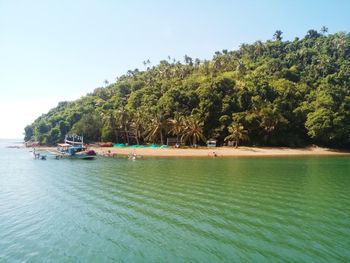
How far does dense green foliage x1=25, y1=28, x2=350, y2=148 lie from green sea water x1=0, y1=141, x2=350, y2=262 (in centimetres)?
6151

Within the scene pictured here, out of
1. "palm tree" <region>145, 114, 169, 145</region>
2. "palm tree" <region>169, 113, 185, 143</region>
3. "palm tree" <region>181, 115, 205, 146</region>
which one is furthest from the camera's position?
"palm tree" <region>145, 114, 169, 145</region>

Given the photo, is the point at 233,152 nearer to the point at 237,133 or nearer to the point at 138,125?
the point at 237,133

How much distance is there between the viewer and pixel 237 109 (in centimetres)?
11262

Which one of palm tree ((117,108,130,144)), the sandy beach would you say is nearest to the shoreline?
the sandy beach

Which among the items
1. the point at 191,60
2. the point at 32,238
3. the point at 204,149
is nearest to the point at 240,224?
the point at 32,238

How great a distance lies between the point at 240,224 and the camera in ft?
75.0

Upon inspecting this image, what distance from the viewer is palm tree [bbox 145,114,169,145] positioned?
11019cm

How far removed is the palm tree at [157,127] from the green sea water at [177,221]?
68.3 meters

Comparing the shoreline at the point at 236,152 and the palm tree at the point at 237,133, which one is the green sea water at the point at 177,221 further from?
the palm tree at the point at 237,133

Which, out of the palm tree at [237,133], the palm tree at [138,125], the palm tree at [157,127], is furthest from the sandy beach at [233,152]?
the palm tree at [138,125]

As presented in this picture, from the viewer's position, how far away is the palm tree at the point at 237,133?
9700cm

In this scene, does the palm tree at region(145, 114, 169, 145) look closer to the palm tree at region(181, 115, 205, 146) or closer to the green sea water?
the palm tree at region(181, 115, 205, 146)

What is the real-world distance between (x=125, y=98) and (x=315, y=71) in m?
95.0

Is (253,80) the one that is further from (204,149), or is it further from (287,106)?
(204,149)
